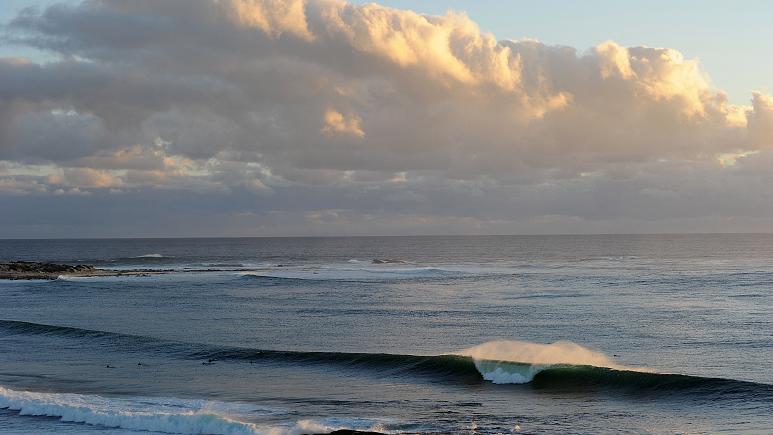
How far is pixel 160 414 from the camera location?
20.5 metres

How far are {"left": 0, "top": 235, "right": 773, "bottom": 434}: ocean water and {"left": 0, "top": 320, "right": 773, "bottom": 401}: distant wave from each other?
0.08m

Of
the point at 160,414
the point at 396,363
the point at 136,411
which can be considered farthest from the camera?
the point at 396,363

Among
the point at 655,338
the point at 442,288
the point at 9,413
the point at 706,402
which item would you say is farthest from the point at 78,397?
the point at 442,288

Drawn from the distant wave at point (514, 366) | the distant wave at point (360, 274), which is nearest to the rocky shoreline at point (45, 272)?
the distant wave at point (360, 274)

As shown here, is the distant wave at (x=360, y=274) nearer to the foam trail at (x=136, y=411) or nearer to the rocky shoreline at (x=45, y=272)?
the rocky shoreline at (x=45, y=272)

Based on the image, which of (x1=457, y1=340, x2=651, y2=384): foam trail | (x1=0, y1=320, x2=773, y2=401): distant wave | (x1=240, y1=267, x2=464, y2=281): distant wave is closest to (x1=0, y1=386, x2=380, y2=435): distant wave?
(x1=0, y1=320, x2=773, y2=401): distant wave

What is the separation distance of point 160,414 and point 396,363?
1080cm

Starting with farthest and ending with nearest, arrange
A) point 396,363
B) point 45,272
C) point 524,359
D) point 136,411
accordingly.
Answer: point 45,272, point 396,363, point 524,359, point 136,411

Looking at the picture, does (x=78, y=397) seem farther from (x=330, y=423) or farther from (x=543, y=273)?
(x=543, y=273)

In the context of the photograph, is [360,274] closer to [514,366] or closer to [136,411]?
[514,366]

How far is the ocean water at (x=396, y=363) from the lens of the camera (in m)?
20.8

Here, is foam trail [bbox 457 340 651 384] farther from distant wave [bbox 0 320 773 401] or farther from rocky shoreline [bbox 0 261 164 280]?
rocky shoreline [bbox 0 261 164 280]

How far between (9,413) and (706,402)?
20468mm

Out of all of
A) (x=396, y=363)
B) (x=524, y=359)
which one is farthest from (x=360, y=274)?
(x=524, y=359)
